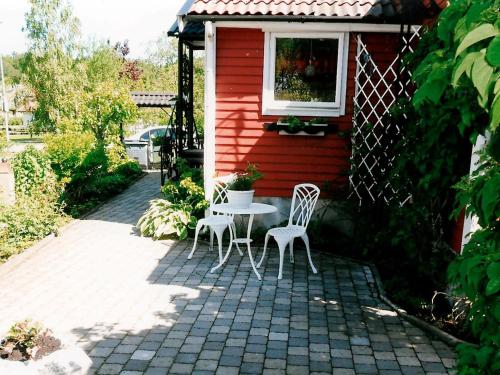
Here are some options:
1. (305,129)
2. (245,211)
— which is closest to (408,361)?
(245,211)

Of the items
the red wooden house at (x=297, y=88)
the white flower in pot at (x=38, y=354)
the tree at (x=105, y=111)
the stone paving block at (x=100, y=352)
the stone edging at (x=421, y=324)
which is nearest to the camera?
the white flower in pot at (x=38, y=354)

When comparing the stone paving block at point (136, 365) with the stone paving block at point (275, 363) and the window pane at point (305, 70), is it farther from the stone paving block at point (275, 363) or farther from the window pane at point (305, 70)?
the window pane at point (305, 70)

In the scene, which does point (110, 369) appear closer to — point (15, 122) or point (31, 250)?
point (31, 250)

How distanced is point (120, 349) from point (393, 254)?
12.5 ft

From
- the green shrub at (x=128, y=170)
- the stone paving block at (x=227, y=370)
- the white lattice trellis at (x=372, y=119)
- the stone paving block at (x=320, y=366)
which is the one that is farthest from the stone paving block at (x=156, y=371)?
the green shrub at (x=128, y=170)

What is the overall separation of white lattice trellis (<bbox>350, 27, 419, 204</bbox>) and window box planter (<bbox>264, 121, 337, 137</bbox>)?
381 millimetres

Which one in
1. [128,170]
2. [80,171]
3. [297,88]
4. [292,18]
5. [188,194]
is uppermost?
[292,18]

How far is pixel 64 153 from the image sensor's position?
910 centimetres

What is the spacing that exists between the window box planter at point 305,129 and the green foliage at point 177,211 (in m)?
1.50

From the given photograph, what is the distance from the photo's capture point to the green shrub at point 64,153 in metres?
9.05

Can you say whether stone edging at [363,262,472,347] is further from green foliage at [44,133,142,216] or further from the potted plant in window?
green foliage at [44,133,142,216]

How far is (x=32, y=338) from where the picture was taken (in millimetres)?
3350

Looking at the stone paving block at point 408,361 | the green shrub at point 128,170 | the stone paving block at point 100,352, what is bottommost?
the stone paving block at point 100,352

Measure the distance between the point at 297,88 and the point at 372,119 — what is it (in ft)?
3.89
